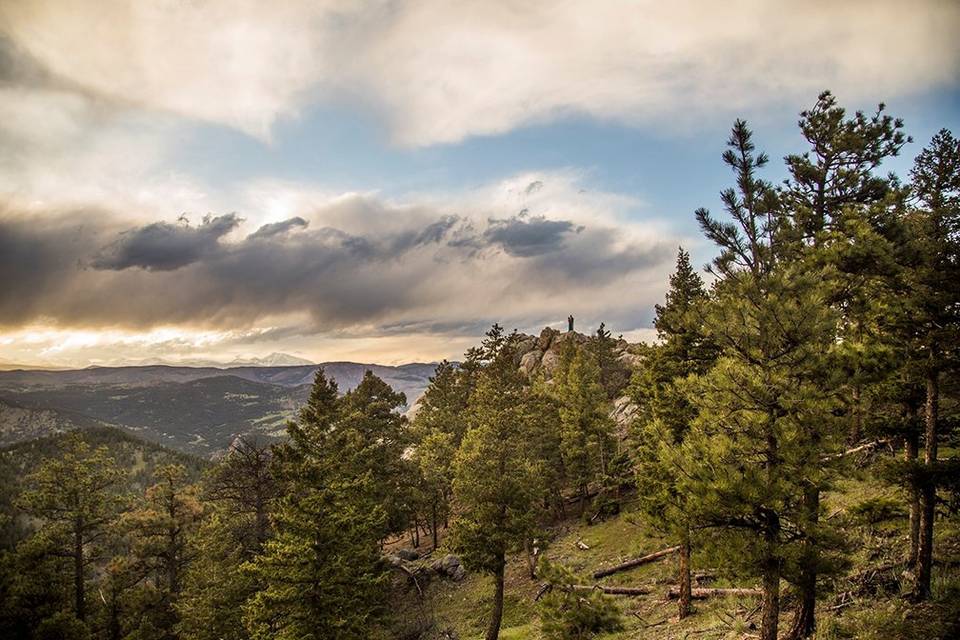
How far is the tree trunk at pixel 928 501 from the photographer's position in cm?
Answer: 1244

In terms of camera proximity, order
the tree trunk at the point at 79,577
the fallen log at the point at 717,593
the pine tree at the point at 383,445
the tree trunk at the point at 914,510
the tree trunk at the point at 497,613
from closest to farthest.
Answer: the tree trunk at the point at 914,510 < the fallen log at the point at 717,593 < the tree trunk at the point at 497,613 < the pine tree at the point at 383,445 < the tree trunk at the point at 79,577

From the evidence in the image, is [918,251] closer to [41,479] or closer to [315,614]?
[315,614]

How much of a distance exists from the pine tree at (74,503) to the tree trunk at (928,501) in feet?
145

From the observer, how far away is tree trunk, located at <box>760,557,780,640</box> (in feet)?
36.2

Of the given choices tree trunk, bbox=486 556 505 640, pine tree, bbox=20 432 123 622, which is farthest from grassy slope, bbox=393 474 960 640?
pine tree, bbox=20 432 123 622

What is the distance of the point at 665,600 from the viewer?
2216 cm

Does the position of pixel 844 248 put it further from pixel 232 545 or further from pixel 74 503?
pixel 74 503

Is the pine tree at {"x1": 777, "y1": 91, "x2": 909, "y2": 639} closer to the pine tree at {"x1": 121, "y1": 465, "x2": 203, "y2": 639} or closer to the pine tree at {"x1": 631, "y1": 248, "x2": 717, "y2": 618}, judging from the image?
the pine tree at {"x1": 631, "y1": 248, "x2": 717, "y2": 618}

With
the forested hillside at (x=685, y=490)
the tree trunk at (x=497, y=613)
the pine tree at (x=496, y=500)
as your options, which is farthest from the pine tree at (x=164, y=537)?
the tree trunk at (x=497, y=613)

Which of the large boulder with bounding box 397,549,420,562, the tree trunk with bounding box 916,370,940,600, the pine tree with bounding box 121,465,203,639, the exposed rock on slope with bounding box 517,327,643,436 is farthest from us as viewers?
the exposed rock on slope with bounding box 517,327,643,436

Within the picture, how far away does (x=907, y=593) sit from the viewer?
1288cm

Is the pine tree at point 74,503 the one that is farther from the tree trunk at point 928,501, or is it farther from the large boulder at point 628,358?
the large boulder at point 628,358

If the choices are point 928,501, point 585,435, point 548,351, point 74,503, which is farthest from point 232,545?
point 548,351

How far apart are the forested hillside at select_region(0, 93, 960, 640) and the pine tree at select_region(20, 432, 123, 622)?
197 mm
